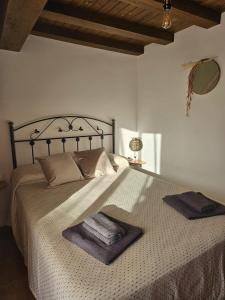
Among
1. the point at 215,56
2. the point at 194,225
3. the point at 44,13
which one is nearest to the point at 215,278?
the point at 194,225

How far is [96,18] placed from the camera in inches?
87.8

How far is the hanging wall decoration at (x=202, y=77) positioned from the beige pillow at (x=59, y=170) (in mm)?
1658

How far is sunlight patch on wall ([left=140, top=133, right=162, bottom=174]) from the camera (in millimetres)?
3344

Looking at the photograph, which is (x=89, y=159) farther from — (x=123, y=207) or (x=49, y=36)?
(x=49, y=36)

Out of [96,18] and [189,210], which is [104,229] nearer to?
[189,210]

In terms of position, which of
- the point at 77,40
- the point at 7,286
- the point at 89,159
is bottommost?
the point at 7,286

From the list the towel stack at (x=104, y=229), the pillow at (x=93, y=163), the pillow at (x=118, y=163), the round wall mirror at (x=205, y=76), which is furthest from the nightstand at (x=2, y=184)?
the round wall mirror at (x=205, y=76)

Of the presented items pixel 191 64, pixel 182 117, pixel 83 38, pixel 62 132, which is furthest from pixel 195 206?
pixel 83 38

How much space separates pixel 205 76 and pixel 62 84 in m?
1.80

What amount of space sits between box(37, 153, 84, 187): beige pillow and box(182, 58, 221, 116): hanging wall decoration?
1.66m

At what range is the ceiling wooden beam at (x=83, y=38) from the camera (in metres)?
2.48

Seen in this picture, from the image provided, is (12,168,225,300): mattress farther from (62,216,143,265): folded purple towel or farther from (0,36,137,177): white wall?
(0,36,137,177): white wall

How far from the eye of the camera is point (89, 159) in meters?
2.62

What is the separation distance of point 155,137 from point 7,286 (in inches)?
102
